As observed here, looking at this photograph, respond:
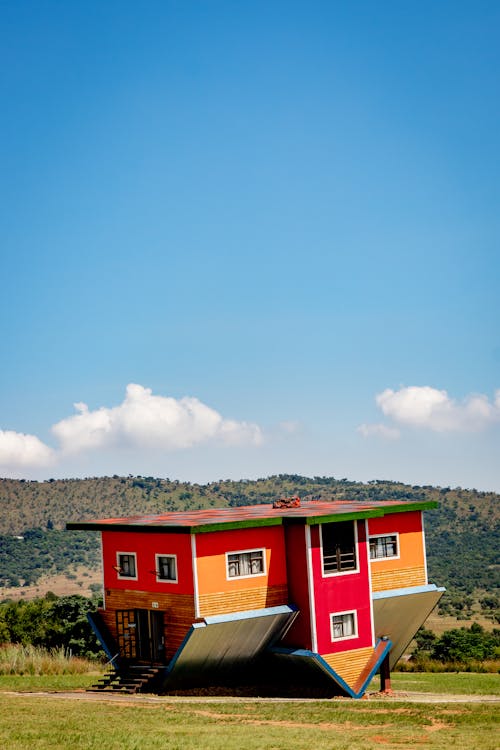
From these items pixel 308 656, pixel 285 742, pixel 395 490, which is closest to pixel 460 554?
pixel 395 490

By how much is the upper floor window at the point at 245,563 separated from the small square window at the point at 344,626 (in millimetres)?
3093

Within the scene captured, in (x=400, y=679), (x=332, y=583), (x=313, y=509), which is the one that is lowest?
(x=400, y=679)

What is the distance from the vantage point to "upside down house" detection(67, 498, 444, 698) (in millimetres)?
31359

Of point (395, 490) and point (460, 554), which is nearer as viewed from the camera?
point (460, 554)

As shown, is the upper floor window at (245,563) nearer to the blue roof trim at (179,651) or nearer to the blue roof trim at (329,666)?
the blue roof trim at (179,651)

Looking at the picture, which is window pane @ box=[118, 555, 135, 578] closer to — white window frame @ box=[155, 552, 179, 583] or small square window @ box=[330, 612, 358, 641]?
white window frame @ box=[155, 552, 179, 583]

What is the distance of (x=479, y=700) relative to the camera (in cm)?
3167

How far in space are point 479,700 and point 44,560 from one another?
276 feet

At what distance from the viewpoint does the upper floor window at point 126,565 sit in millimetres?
33669

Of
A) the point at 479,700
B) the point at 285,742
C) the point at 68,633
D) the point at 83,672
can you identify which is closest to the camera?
the point at 285,742

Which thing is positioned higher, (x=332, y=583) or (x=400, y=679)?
(x=332, y=583)

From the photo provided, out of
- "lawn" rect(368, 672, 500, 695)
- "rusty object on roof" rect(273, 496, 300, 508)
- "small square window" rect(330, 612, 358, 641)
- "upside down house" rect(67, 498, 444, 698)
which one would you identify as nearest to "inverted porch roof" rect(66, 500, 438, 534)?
"upside down house" rect(67, 498, 444, 698)

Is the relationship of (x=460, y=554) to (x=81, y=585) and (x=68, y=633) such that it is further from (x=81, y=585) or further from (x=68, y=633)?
(x=68, y=633)

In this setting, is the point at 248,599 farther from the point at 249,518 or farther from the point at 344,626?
the point at 344,626
